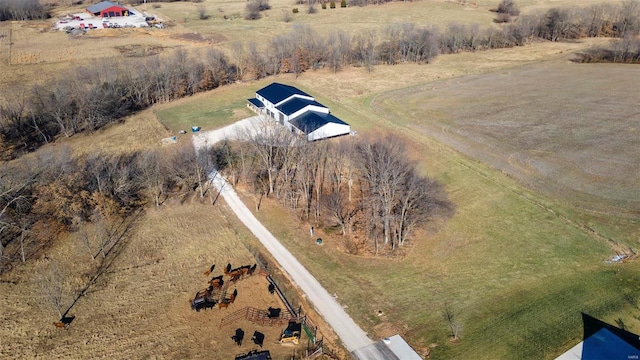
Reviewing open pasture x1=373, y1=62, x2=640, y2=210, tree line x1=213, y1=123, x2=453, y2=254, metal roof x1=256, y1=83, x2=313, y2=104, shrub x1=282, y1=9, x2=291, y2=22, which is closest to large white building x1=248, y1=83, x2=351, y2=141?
metal roof x1=256, y1=83, x2=313, y2=104

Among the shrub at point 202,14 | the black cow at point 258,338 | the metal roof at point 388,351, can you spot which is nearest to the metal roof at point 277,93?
the black cow at point 258,338

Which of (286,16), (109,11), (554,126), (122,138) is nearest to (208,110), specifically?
(122,138)

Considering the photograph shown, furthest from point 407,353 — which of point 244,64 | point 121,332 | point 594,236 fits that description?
point 244,64

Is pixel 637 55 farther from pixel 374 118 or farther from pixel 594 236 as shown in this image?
pixel 594 236

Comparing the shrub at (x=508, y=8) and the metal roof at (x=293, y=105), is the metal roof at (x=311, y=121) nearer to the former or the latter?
the metal roof at (x=293, y=105)

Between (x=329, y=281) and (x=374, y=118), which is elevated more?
(x=374, y=118)
